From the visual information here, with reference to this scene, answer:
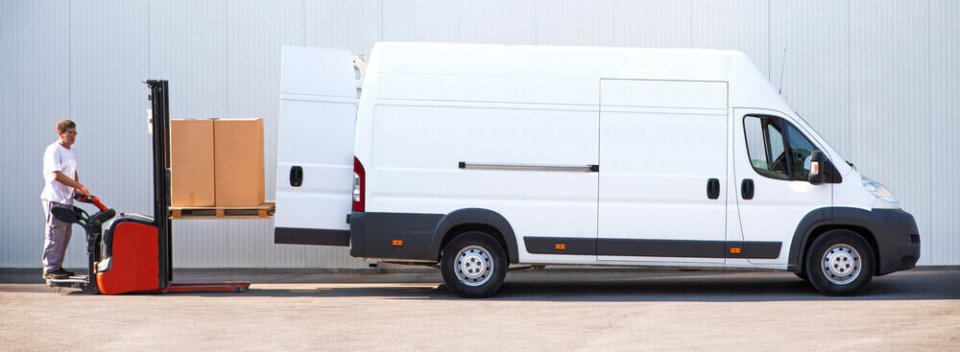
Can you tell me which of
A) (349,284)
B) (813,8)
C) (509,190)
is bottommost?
(349,284)

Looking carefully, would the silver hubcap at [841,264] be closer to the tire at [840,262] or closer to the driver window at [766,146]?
the tire at [840,262]

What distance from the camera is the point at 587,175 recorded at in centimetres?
1091

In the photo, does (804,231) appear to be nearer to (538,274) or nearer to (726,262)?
(726,262)

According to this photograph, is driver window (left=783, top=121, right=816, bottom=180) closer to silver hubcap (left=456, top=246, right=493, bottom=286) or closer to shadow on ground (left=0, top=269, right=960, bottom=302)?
shadow on ground (left=0, top=269, right=960, bottom=302)

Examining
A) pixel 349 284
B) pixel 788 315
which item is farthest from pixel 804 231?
pixel 349 284

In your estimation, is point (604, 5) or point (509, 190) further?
point (604, 5)

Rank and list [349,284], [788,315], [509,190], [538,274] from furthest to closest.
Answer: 1. [538,274]
2. [349,284]
3. [509,190]
4. [788,315]

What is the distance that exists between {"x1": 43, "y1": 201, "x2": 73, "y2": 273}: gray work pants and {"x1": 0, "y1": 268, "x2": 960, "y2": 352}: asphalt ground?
0.31 m

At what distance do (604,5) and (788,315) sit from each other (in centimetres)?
593

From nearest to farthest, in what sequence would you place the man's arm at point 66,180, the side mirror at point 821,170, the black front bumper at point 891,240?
the side mirror at point 821,170 → the black front bumper at point 891,240 → the man's arm at point 66,180

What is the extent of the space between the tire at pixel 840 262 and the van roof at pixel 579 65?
4.61ft

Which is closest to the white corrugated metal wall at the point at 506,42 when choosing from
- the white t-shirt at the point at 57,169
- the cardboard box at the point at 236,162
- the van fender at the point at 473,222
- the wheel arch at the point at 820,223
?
the cardboard box at the point at 236,162

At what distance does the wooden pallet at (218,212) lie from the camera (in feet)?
37.6

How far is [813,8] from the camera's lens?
14297mm
